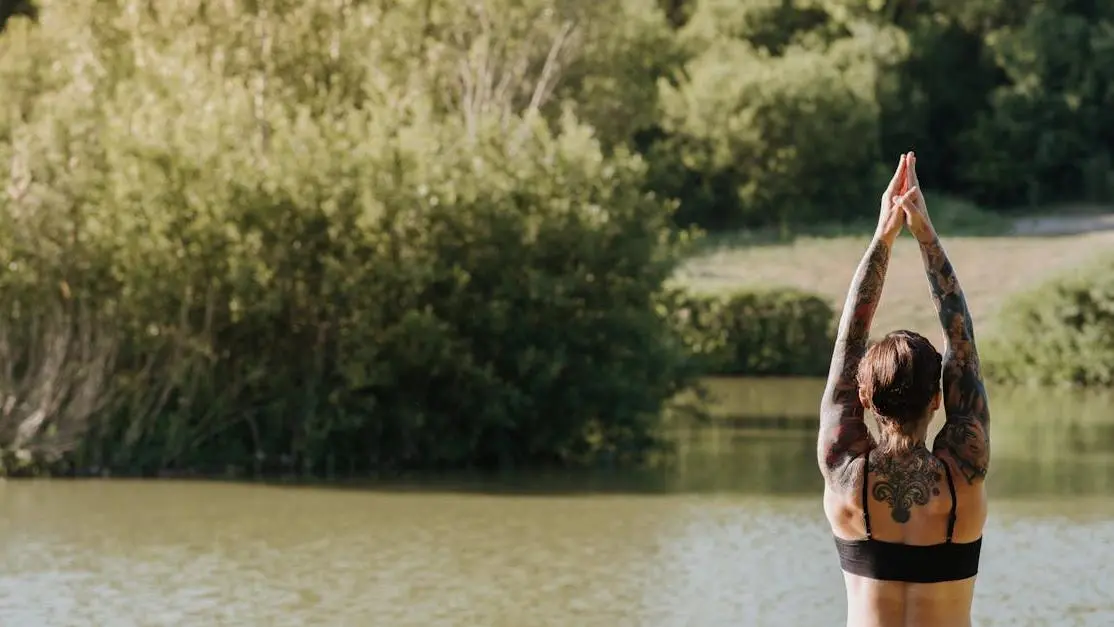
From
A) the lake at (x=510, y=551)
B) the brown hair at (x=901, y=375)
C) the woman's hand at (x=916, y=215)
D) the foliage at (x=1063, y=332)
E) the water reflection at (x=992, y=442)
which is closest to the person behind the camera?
the brown hair at (x=901, y=375)

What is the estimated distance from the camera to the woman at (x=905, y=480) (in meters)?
4.56

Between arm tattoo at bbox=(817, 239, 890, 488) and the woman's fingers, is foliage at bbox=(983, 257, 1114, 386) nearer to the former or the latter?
the woman's fingers

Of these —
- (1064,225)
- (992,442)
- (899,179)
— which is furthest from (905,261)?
(899,179)

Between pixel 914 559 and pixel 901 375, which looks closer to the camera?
pixel 901 375

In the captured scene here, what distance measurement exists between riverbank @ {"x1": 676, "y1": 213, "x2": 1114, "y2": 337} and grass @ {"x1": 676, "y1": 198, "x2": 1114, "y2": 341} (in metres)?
0.02

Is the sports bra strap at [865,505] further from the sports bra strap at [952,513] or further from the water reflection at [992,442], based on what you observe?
the water reflection at [992,442]

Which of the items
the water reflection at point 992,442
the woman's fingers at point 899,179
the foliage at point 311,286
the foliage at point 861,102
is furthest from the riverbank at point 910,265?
the woman's fingers at point 899,179

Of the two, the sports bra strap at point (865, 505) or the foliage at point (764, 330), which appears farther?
the foliage at point (764, 330)

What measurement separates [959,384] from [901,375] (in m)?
0.30

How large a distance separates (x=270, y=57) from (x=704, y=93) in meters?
27.3

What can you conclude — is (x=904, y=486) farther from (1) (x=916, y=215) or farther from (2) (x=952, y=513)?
A: (1) (x=916, y=215)

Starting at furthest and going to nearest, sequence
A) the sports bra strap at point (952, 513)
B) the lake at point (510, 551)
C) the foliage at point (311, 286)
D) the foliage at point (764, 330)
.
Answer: the foliage at point (764, 330)
the foliage at point (311, 286)
the lake at point (510, 551)
the sports bra strap at point (952, 513)

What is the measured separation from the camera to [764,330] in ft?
105

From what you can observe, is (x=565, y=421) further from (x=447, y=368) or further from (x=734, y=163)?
(x=734, y=163)
